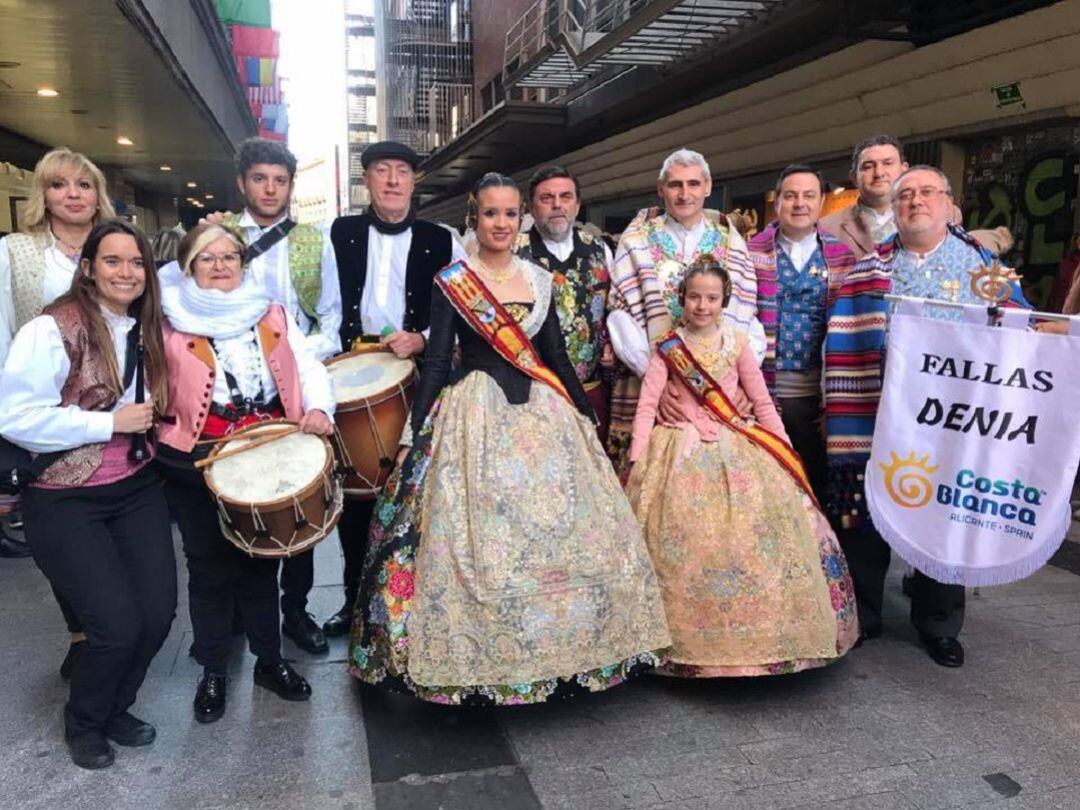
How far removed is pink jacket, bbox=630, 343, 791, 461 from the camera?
11.7ft

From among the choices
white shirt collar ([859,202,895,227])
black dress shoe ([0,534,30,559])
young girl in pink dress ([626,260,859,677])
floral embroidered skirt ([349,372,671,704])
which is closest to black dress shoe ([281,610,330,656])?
floral embroidered skirt ([349,372,671,704])

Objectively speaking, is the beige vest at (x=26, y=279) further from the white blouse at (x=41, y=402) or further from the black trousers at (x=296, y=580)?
the black trousers at (x=296, y=580)

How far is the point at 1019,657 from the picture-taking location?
3791 mm

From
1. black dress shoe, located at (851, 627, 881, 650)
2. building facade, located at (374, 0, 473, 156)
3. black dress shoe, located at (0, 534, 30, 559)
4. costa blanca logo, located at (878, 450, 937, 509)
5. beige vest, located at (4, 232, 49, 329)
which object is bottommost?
black dress shoe, located at (0, 534, 30, 559)

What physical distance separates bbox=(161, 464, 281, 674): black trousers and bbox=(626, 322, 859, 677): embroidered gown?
1.50m

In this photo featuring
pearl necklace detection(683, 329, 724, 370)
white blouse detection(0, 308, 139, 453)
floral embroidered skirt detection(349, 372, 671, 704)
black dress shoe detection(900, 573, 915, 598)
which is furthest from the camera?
black dress shoe detection(900, 573, 915, 598)

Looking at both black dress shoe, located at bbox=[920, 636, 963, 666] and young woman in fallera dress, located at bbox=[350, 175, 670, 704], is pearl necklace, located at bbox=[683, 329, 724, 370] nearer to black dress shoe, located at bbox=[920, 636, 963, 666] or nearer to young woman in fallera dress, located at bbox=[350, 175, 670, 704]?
young woman in fallera dress, located at bbox=[350, 175, 670, 704]

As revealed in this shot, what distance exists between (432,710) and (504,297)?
5.33ft

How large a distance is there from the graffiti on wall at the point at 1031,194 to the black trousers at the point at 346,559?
6003mm

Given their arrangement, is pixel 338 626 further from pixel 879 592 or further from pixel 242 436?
pixel 879 592

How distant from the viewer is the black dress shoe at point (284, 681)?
3424mm

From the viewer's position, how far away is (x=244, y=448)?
296cm

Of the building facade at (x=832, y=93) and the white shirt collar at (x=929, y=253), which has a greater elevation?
the building facade at (x=832, y=93)

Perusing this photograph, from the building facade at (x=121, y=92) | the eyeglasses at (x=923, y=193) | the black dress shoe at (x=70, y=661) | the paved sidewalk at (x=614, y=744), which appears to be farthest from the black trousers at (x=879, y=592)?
the building facade at (x=121, y=92)
